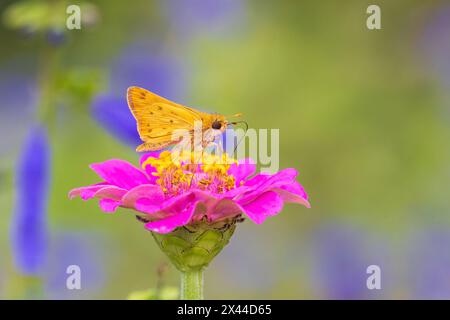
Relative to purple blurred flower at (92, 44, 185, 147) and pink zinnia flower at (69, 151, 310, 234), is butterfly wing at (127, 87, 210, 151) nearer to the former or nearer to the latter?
pink zinnia flower at (69, 151, 310, 234)

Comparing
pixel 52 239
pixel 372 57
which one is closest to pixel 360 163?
pixel 372 57

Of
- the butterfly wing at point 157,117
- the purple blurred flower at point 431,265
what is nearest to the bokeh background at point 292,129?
the purple blurred flower at point 431,265

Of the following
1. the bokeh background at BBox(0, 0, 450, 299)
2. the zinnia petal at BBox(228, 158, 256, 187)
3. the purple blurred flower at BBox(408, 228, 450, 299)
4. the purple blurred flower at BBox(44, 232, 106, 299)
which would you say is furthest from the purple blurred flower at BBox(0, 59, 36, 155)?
the zinnia petal at BBox(228, 158, 256, 187)

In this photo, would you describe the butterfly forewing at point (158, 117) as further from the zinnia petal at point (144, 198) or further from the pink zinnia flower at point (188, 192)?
the zinnia petal at point (144, 198)

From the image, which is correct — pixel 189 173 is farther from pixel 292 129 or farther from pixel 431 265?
pixel 292 129

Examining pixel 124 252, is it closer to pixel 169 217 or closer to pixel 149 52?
pixel 149 52
